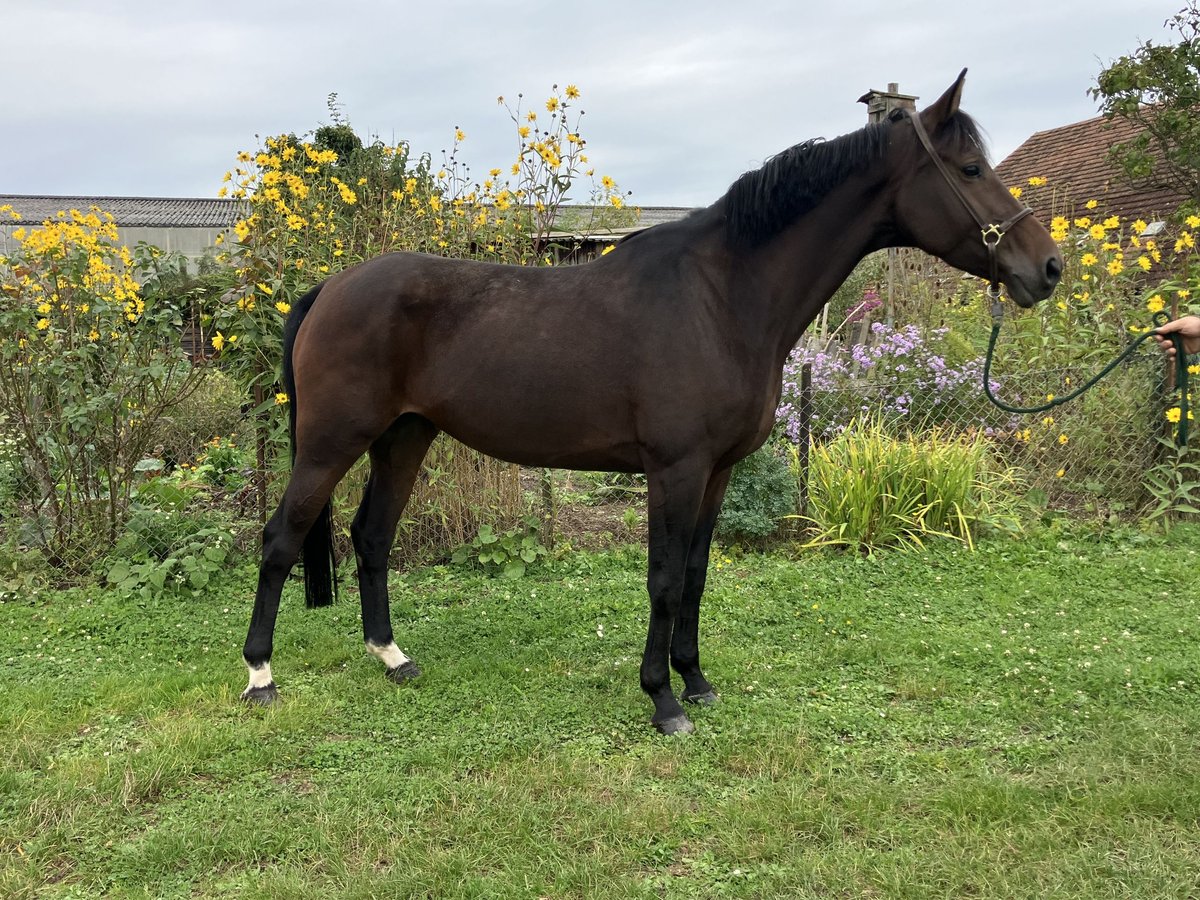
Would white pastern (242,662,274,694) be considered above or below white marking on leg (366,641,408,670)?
above

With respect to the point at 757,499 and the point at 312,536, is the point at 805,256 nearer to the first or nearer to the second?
the point at 312,536

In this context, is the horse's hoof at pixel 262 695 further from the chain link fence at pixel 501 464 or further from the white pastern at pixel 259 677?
the chain link fence at pixel 501 464

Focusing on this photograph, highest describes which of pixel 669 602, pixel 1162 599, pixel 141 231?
pixel 141 231

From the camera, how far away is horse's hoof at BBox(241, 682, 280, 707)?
3.15m

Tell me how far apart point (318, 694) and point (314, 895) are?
135cm

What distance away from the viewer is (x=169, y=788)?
8.27ft

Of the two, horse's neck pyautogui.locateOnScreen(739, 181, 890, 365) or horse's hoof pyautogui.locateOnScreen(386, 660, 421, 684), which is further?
horse's hoof pyautogui.locateOnScreen(386, 660, 421, 684)

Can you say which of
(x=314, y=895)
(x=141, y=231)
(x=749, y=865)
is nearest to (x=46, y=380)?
(x=314, y=895)

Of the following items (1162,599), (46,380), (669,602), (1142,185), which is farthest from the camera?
(1142,185)

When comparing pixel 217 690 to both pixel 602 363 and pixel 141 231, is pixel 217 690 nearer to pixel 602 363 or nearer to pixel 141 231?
pixel 602 363

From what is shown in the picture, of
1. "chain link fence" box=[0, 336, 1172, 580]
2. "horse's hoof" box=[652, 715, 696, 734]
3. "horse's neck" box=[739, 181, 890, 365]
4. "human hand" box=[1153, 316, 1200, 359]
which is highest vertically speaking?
"horse's neck" box=[739, 181, 890, 365]

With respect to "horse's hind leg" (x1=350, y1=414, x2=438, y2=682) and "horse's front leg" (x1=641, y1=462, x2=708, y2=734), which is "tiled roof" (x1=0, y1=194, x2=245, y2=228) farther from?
"horse's front leg" (x1=641, y1=462, x2=708, y2=734)

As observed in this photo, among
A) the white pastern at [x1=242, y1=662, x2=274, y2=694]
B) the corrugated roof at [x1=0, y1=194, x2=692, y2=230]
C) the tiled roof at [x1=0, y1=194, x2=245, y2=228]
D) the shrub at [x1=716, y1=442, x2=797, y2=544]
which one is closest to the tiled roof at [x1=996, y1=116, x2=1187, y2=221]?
the shrub at [x1=716, y1=442, x2=797, y2=544]

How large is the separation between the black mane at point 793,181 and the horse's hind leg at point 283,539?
1769 millimetres
